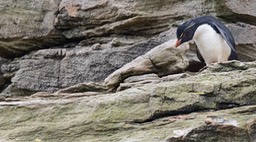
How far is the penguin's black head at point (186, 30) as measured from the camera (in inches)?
312

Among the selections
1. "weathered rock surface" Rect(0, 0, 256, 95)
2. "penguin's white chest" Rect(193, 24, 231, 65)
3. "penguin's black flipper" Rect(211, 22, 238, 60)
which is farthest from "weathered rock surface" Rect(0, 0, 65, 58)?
"penguin's black flipper" Rect(211, 22, 238, 60)

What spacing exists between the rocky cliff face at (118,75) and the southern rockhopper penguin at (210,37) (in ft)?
0.73

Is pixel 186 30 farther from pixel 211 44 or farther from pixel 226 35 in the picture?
pixel 226 35

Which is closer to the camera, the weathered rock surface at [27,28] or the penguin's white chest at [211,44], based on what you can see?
the penguin's white chest at [211,44]

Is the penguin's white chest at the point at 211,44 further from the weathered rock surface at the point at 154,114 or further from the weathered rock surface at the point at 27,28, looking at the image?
the weathered rock surface at the point at 27,28

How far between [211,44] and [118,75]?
1.45m

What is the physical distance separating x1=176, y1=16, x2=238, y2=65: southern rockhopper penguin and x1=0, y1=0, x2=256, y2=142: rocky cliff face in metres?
0.22

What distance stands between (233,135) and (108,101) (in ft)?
4.45

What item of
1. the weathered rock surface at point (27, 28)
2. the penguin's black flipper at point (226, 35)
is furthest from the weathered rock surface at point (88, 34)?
the penguin's black flipper at point (226, 35)

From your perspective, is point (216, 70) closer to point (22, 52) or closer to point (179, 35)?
point (179, 35)

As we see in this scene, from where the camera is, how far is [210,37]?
26.2ft

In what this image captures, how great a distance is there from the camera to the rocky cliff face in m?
5.88

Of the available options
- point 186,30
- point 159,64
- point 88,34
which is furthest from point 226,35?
point 88,34

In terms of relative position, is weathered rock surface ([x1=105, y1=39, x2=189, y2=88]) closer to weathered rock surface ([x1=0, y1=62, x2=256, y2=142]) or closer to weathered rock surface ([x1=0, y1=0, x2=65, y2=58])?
weathered rock surface ([x1=0, y1=62, x2=256, y2=142])
